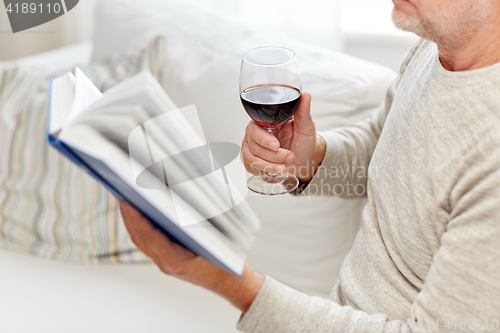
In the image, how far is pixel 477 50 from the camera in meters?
0.74

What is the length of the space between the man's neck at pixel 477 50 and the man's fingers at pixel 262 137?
32cm

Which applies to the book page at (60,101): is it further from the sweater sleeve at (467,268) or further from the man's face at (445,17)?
the man's face at (445,17)

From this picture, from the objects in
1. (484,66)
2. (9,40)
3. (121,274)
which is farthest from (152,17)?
(9,40)

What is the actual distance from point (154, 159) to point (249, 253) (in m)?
0.82

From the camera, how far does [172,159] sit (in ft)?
1.84

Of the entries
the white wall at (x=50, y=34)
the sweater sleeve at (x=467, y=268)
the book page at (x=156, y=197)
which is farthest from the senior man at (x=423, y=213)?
the white wall at (x=50, y=34)

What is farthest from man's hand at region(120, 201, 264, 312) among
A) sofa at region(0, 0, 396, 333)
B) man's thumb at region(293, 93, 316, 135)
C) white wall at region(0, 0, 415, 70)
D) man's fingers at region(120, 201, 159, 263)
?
white wall at region(0, 0, 415, 70)

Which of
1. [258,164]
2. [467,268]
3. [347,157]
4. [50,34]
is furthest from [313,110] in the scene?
[50,34]

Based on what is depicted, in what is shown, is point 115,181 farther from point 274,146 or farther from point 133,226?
point 274,146

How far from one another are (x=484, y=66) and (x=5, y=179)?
131cm

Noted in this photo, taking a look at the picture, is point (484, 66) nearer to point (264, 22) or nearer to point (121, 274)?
point (121, 274)

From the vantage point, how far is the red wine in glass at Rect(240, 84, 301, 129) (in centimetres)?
87

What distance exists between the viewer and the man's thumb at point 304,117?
95cm

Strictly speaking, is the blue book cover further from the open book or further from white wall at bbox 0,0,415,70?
white wall at bbox 0,0,415,70
